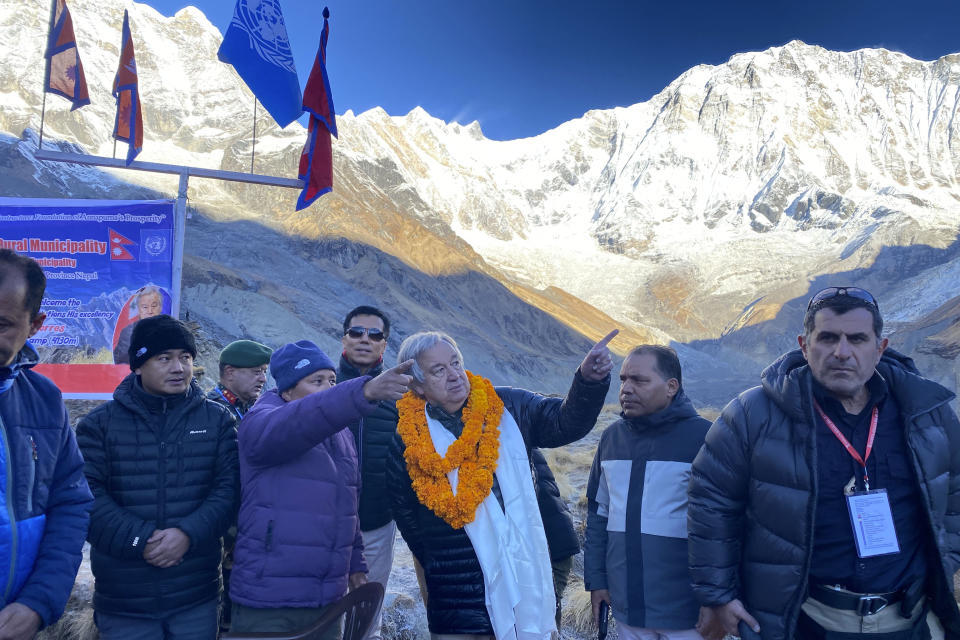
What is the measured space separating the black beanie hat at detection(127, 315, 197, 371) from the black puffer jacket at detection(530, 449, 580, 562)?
1.65 meters

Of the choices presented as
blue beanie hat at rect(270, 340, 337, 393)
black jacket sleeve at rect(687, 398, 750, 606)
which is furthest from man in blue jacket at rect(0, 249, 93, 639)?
black jacket sleeve at rect(687, 398, 750, 606)

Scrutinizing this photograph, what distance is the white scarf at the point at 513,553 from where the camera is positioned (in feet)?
8.64

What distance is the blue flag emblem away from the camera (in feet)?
20.8

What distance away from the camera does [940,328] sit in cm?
3791

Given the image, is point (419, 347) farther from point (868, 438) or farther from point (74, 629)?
point (74, 629)

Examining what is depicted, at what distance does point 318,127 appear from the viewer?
21.9 ft

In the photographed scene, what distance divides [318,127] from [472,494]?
5.06 meters

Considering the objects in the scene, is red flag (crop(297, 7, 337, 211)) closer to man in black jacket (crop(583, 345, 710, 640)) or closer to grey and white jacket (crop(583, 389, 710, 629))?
man in black jacket (crop(583, 345, 710, 640))

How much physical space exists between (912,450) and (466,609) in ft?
5.80

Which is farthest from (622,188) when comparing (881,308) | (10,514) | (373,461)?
(10,514)

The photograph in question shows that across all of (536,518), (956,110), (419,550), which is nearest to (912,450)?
(536,518)

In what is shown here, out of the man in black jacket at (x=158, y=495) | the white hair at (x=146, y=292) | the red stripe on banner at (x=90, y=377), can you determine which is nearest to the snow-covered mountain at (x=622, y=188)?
the red stripe on banner at (x=90, y=377)

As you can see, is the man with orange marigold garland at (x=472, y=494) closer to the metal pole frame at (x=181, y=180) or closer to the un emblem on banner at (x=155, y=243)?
the metal pole frame at (x=181, y=180)

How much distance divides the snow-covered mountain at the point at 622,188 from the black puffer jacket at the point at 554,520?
23.3 meters
